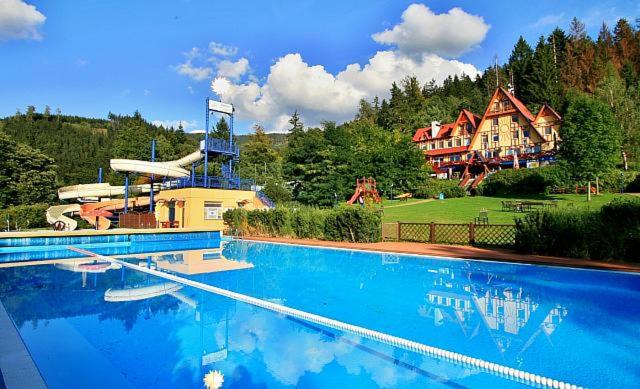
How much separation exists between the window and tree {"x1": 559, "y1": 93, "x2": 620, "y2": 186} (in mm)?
27342

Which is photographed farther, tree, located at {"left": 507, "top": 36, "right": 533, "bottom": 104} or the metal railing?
tree, located at {"left": 507, "top": 36, "right": 533, "bottom": 104}

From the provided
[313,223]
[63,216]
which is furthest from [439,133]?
[63,216]

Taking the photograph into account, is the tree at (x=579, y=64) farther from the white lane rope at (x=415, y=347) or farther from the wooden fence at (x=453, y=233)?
the white lane rope at (x=415, y=347)

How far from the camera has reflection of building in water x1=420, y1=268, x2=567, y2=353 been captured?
226 inches

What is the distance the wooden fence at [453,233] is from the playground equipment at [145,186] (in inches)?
582

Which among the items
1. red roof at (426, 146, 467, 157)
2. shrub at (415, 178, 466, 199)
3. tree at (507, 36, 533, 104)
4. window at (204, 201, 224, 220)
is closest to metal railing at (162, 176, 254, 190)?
window at (204, 201, 224, 220)

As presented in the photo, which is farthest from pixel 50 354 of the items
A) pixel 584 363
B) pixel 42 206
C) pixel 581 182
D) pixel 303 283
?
pixel 581 182

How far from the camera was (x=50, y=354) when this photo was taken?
16.1ft

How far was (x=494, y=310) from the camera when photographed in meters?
6.96

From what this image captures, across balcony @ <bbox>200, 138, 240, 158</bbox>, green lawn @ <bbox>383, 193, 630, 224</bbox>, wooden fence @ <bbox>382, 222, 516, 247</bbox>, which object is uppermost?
balcony @ <bbox>200, 138, 240, 158</bbox>

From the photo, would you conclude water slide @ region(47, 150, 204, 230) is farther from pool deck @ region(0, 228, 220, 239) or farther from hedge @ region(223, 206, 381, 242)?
hedge @ region(223, 206, 381, 242)

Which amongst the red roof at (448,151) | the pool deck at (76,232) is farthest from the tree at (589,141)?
the pool deck at (76,232)

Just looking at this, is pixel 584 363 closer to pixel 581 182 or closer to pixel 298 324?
pixel 298 324

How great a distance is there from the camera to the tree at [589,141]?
2819 cm
